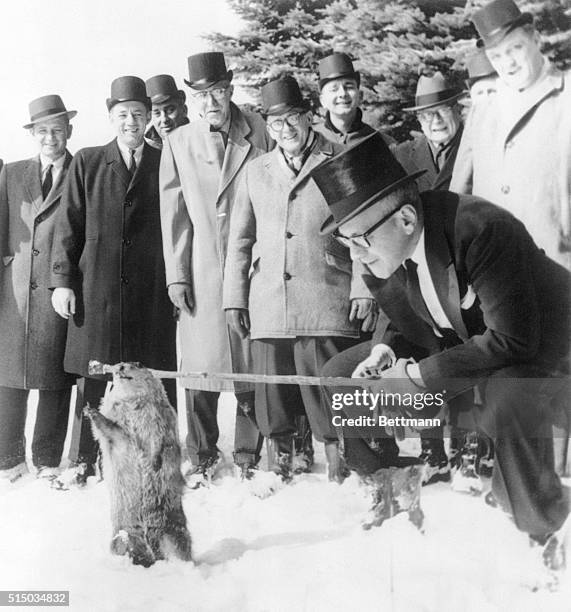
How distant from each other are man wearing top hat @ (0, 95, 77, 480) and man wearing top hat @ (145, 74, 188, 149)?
0.44 m

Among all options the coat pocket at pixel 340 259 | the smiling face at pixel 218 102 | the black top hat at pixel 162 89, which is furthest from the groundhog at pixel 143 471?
the black top hat at pixel 162 89

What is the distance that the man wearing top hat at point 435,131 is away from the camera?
3357 millimetres

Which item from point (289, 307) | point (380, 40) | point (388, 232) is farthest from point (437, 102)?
point (289, 307)

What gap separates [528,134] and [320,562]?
2191 millimetres

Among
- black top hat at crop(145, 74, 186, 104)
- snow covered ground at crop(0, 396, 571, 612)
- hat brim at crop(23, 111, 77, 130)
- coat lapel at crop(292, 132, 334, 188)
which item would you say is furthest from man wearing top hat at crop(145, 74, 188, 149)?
snow covered ground at crop(0, 396, 571, 612)

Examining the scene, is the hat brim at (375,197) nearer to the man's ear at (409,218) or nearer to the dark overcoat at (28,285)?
the man's ear at (409,218)

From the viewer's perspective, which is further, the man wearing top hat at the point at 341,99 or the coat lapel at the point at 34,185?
the coat lapel at the point at 34,185

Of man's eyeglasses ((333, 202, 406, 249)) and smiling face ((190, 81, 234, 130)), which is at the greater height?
smiling face ((190, 81, 234, 130))

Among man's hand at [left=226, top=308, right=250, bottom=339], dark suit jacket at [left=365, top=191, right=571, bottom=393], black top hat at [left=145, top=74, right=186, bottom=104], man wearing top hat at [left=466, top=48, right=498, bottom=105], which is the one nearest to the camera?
dark suit jacket at [left=365, top=191, right=571, bottom=393]

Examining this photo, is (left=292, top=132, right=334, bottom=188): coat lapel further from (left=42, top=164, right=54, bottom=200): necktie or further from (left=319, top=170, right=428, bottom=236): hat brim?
(left=42, top=164, right=54, bottom=200): necktie

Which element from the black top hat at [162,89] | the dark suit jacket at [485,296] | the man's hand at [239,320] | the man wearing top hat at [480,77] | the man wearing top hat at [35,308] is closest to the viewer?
the dark suit jacket at [485,296]

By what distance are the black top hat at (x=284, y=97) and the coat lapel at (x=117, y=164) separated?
2.57ft

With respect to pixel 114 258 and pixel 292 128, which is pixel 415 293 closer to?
pixel 292 128

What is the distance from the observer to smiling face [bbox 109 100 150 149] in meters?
3.60
